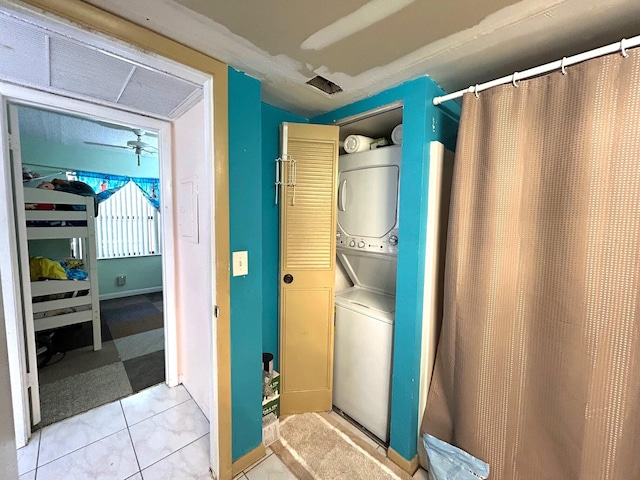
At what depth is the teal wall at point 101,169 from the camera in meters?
3.30

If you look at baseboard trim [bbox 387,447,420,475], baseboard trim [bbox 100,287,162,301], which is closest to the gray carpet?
baseboard trim [bbox 100,287,162,301]

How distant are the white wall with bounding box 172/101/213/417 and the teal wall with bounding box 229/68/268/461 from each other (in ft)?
0.79

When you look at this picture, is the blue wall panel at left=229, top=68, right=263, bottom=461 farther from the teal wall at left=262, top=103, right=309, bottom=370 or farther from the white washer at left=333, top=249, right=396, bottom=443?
the white washer at left=333, top=249, right=396, bottom=443

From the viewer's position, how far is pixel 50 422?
5.61 ft

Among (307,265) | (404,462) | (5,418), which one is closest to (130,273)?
(307,265)

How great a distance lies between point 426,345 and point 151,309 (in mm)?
3935

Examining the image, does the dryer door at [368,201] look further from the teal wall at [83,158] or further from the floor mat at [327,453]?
the teal wall at [83,158]

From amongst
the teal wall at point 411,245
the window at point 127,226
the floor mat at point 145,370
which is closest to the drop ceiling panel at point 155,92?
the teal wall at point 411,245

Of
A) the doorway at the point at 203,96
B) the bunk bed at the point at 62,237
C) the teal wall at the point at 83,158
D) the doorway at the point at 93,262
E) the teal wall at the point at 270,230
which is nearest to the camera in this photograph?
the doorway at the point at 203,96

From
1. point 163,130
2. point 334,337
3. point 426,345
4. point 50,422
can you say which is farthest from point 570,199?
point 50,422

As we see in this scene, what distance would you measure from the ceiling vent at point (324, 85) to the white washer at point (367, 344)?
1094 mm

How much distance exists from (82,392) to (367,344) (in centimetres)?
227

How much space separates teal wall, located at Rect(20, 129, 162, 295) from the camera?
130 inches

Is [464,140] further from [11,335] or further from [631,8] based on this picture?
[11,335]
